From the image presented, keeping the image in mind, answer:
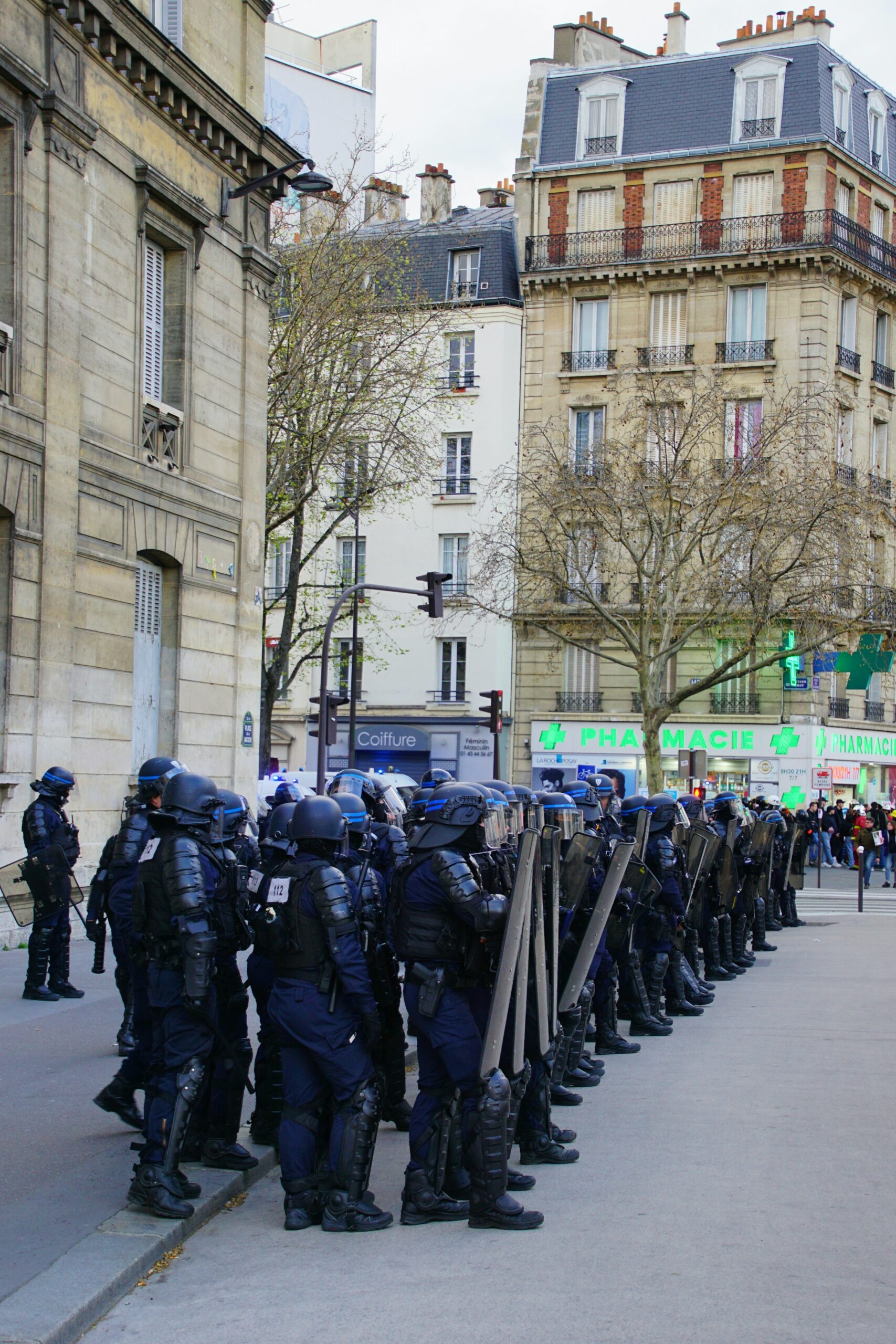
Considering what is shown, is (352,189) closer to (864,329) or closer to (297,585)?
(297,585)

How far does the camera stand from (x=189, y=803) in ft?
19.4

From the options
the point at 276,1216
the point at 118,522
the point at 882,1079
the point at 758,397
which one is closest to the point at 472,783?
the point at 276,1216

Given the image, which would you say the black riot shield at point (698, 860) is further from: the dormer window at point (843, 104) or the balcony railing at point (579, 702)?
the dormer window at point (843, 104)

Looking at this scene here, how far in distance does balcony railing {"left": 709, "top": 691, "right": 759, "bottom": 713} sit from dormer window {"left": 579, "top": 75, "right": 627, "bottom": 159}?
15.1 m

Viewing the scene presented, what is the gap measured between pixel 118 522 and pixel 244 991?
936cm

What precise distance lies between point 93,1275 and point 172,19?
15.1m

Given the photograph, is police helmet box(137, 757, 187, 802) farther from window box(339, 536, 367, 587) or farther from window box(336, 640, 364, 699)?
window box(339, 536, 367, 587)

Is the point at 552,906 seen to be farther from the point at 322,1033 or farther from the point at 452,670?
the point at 452,670

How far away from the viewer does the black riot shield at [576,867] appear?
24.0 feet

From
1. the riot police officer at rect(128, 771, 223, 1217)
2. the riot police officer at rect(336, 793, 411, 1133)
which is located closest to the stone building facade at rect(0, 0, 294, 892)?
the riot police officer at rect(336, 793, 411, 1133)

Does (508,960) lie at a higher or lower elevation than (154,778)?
lower

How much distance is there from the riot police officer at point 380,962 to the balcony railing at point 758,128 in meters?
35.8

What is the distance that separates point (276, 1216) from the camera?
5949 mm

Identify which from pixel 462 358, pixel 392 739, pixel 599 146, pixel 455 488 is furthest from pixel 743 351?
pixel 392 739
